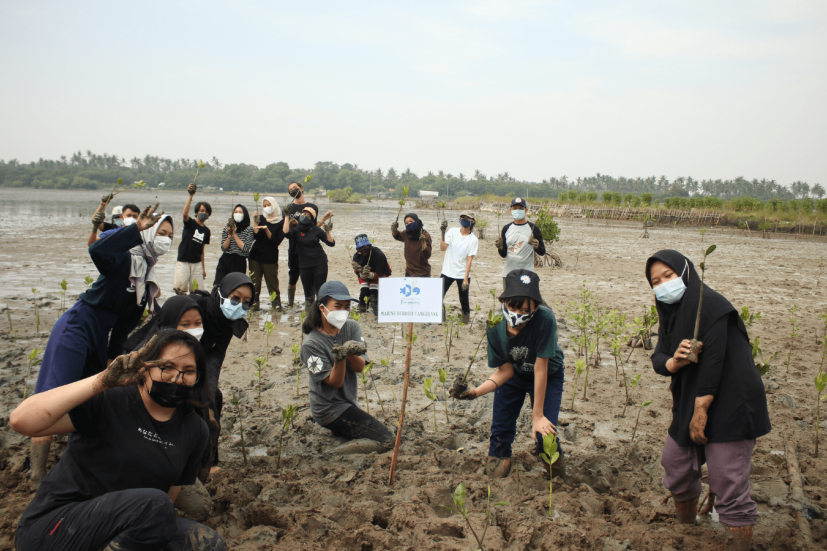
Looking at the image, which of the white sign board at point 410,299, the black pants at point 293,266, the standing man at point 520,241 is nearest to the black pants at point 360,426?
the white sign board at point 410,299

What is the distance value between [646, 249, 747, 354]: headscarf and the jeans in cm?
84

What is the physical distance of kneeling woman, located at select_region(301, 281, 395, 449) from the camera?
3793mm

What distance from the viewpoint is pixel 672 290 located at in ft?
9.07

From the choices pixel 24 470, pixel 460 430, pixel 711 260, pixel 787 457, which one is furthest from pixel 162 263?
pixel 711 260

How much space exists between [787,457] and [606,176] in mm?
172069

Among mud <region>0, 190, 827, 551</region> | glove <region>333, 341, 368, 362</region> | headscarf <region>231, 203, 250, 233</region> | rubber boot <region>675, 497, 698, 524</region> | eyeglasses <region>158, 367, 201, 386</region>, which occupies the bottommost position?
mud <region>0, 190, 827, 551</region>

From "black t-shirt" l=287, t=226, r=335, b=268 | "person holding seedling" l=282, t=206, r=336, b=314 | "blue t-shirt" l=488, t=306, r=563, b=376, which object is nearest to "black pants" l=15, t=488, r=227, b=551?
"blue t-shirt" l=488, t=306, r=563, b=376

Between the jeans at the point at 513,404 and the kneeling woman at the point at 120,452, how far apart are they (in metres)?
1.96

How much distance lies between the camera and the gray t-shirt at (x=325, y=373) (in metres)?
3.82

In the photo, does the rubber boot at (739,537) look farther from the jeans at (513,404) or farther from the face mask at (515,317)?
the face mask at (515,317)

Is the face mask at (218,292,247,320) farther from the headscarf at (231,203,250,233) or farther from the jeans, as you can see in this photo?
the headscarf at (231,203,250,233)

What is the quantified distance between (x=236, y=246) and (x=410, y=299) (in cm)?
499

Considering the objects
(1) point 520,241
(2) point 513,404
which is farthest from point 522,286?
(1) point 520,241

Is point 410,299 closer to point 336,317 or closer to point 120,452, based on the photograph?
point 336,317
